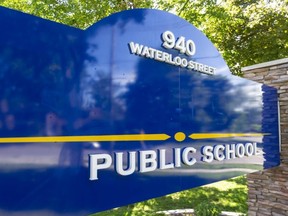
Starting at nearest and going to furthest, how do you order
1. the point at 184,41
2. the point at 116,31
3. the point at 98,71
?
the point at 98,71 < the point at 116,31 < the point at 184,41

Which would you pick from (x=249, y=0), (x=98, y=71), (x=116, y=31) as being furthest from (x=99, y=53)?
(x=249, y=0)

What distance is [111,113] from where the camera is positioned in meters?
2.47

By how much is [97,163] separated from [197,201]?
7536mm

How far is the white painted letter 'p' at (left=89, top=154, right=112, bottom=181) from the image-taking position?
229 cm

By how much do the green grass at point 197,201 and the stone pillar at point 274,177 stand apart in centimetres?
289

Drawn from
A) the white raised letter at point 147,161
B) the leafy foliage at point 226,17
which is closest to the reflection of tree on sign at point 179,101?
the white raised letter at point 147,161

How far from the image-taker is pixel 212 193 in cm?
1028

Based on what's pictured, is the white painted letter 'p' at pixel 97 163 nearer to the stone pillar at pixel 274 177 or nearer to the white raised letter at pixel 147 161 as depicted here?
the white raised letter at pixel 147 161

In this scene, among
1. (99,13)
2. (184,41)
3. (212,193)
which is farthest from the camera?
(212,193)

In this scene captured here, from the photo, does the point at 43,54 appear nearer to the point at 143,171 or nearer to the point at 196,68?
the point at 143,171

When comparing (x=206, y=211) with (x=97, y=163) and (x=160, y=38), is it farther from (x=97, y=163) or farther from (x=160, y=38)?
(x=97, y=163)

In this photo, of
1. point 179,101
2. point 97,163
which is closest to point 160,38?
point 179,101

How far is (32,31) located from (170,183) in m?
1.92

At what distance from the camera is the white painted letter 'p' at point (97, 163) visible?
229cm
